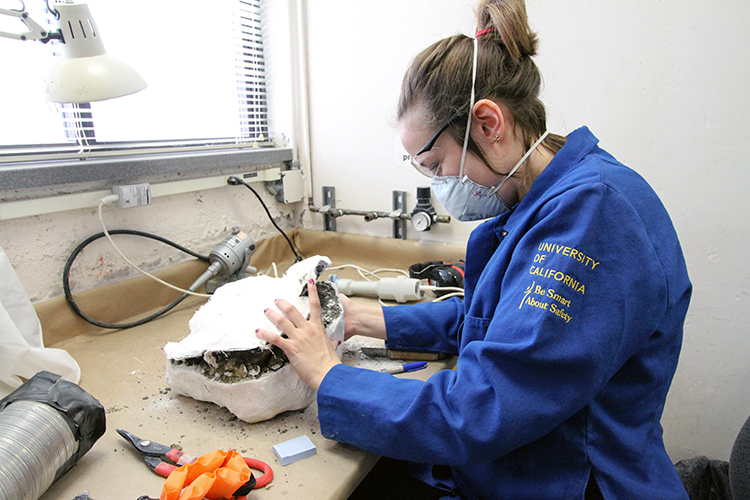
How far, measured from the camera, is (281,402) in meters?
0.78

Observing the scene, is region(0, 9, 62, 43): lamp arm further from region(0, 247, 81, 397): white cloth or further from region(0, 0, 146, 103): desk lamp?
region(0, 247, 81, 397): white cloth

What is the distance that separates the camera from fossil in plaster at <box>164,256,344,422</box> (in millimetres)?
762

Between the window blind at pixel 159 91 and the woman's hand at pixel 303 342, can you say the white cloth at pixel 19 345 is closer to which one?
the window blind at pixel 159 91

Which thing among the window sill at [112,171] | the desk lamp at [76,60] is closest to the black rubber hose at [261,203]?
the window sill at [112,171]

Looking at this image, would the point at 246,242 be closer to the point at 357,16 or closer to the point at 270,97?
the point at 270,97

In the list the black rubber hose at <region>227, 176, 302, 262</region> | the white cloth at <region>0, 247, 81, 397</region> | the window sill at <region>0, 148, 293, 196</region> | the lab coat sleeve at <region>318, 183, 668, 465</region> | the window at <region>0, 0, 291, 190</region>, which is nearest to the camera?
the lab coat sleeve at <region>318, 183, 668, 465</region>

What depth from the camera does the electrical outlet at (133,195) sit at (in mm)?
1170

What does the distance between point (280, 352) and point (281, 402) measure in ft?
0.30

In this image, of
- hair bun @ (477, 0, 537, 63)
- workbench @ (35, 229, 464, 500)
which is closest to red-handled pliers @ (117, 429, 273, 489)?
workbench @ (35, 229, 464, 500)

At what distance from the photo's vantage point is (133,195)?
1195 millimetres

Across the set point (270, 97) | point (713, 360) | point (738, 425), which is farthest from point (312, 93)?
point (738, 425)

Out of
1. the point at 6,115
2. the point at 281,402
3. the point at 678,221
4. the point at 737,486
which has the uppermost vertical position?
the point at 6,115

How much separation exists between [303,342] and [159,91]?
3.66 ft

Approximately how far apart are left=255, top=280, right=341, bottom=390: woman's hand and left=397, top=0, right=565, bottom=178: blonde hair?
1.44 ft
